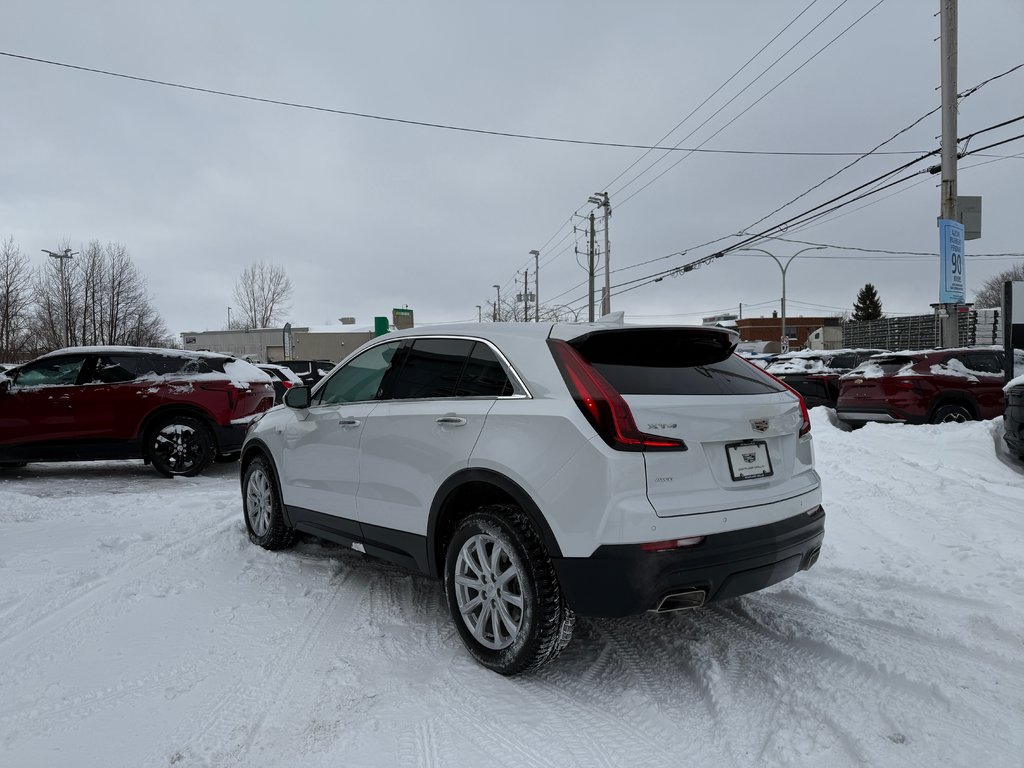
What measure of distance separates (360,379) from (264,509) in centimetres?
157

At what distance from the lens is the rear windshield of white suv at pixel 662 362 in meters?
2.90

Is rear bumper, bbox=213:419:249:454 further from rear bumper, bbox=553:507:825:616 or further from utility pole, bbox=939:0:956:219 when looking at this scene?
utility pole, bbox=939:0:956:219

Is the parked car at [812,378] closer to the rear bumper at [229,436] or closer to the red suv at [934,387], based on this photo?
the red suv at [934,387]

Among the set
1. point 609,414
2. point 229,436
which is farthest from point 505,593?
point 229,436

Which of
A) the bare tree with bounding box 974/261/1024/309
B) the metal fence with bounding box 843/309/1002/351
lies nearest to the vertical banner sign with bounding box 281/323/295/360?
the metal fence with bounding box 843/309/1002/351

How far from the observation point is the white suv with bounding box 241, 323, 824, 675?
265 cm

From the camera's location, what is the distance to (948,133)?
41.5 ft

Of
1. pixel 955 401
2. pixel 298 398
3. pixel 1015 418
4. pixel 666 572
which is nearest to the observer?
pixel 666 572

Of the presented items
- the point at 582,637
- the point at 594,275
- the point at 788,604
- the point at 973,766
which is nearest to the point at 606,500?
the point at 582,637

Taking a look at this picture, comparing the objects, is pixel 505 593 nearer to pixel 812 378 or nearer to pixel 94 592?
pixel 94 592

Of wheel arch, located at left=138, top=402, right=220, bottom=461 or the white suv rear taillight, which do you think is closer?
the white suv rear taillight

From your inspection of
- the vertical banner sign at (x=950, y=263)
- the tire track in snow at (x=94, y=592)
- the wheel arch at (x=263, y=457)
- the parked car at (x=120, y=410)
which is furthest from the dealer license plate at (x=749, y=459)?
the vertical banner sign at (x=950, y=263)

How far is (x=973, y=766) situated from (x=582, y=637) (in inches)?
67.8

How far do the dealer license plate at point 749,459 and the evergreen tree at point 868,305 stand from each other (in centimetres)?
8837
